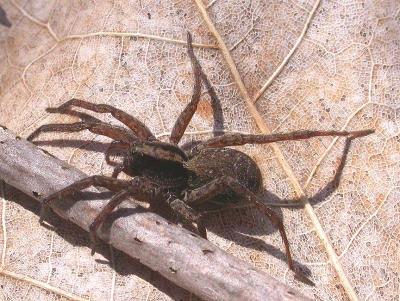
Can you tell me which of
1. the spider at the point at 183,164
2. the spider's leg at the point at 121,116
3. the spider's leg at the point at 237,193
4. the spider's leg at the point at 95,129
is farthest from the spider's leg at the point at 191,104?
the spider's leg at the point at 237,193

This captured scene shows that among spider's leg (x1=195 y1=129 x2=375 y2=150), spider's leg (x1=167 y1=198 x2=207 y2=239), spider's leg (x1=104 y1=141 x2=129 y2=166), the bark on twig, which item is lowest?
the bark on twig

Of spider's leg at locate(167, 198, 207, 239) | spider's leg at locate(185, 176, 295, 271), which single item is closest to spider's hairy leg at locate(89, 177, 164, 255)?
spider's leg at locate(167, 198, 207, 239)

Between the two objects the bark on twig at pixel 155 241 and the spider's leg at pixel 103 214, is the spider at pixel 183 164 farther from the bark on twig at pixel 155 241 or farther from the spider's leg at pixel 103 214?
the bark on twig at pixel 155 241

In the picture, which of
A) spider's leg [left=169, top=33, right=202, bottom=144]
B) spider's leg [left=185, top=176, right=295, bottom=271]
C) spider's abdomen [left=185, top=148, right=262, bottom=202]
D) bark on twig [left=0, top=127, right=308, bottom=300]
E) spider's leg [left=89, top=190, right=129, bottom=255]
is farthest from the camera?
spider's leg [left=169, top=33, right=202, bottom=144]

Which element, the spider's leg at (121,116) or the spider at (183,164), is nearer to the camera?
the spider at (183,164)

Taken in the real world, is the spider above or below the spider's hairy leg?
above

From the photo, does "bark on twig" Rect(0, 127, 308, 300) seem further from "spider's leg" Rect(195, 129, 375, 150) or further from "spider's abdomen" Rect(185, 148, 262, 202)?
"spider's leg" Rect(195, 129, 375, 150)

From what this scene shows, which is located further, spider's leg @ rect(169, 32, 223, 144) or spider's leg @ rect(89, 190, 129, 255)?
spider's leg @ rect(169, 32, 223, 144)
